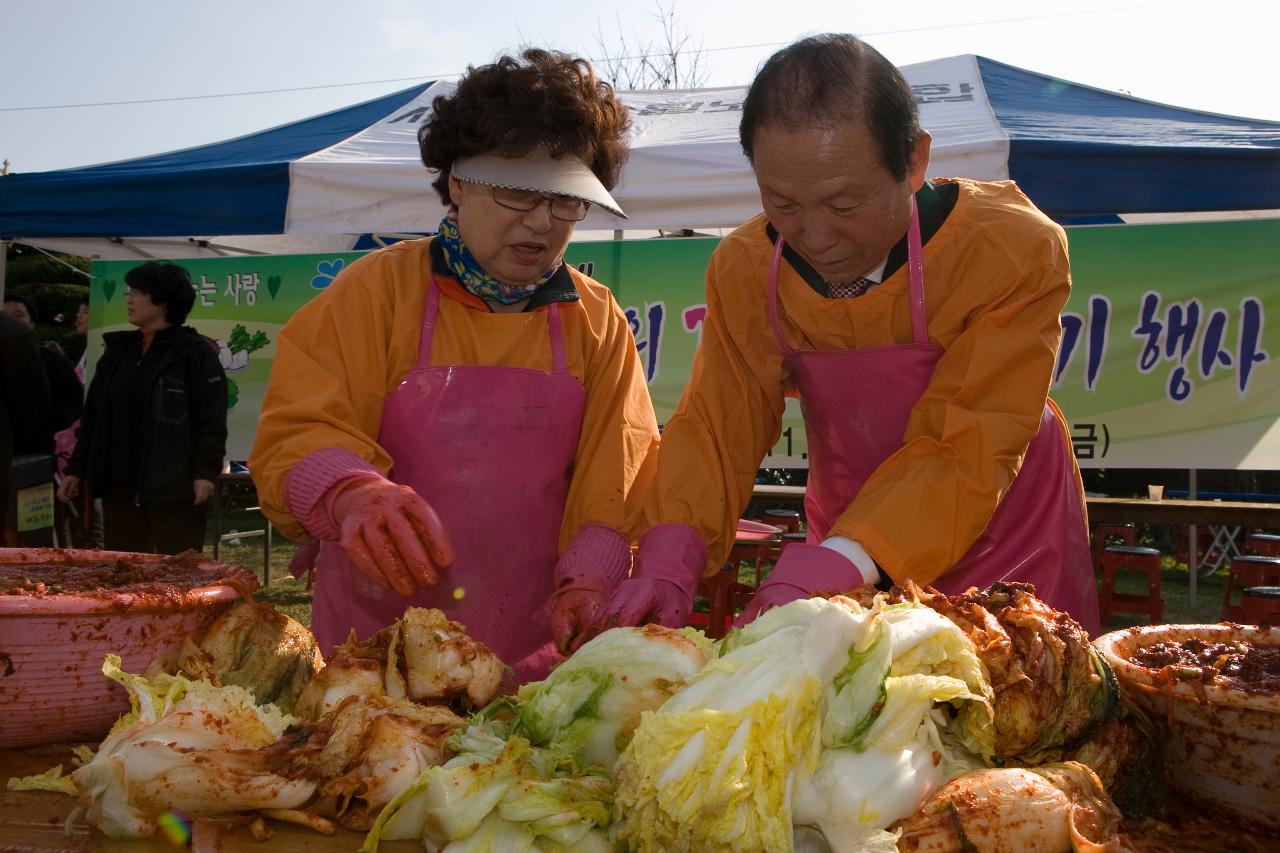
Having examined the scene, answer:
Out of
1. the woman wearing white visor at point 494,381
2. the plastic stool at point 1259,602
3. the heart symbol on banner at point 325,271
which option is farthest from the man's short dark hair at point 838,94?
the heart symbol on banner at point 325,271

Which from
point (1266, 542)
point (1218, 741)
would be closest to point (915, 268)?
point (1218, 741)

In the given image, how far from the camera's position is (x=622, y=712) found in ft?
4.92

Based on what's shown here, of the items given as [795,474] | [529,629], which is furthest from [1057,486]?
[795,474]

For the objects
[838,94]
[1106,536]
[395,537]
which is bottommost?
[1106,536]

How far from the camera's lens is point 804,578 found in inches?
77.7

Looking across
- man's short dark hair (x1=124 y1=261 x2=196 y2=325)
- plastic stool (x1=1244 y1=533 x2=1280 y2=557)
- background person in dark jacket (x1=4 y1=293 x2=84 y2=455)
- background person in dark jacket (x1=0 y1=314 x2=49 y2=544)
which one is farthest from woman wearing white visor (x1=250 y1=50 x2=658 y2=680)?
plastic stool (x1=1244 y1=533 x2=1280 y2=557)

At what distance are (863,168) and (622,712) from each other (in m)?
1.20

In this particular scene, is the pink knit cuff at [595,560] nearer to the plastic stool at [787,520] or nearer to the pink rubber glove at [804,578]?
the pink rubber glove at [804,578]

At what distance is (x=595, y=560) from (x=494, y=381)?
572mm

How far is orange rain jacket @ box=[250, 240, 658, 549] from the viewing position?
2371 mm

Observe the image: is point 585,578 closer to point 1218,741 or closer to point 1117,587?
point 1218,741

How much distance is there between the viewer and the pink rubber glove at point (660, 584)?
213cm

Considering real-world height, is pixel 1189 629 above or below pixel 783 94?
below

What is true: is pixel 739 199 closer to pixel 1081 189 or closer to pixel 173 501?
pixel 1081 189
